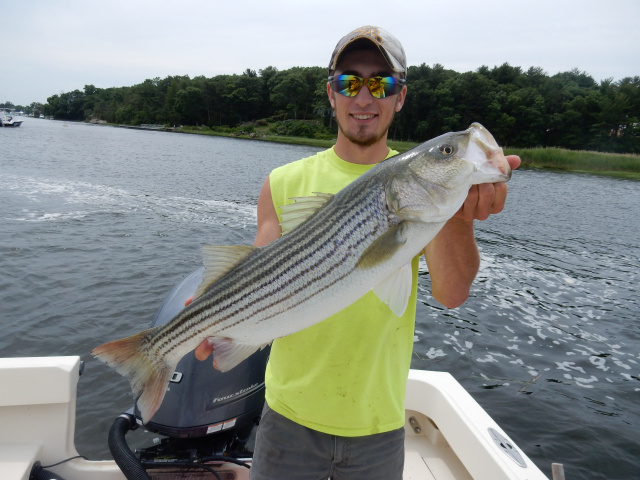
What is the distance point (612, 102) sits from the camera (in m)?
84.1

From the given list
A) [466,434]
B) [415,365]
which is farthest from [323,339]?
[415,365]

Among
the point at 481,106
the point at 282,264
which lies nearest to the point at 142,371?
the point at 282,264

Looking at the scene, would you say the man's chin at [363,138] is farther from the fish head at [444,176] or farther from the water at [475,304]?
the water at [475,304]

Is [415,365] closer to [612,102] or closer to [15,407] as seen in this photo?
[15,407]

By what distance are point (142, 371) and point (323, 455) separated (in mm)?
1306

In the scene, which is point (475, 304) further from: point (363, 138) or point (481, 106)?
point (481, 106)

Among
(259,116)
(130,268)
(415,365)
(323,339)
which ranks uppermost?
(259,116)

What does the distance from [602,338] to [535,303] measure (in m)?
1.88

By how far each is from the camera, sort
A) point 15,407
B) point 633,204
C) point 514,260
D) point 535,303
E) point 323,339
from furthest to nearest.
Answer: point 633,204 → point 514,260 → point 535,303 → point 15,407 → point 323,339

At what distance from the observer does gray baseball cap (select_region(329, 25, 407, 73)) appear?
304 cm

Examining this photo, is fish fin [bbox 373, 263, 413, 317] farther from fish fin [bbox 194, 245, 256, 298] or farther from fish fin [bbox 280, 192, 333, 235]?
fish fin [bbox 194, 245, 256, 298]

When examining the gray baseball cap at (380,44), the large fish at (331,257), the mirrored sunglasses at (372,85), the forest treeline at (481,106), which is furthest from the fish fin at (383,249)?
the forest treeline at (481,106)

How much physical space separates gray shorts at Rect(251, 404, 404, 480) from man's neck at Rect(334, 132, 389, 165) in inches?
71.3

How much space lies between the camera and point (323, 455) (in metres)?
2.79
